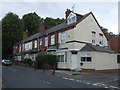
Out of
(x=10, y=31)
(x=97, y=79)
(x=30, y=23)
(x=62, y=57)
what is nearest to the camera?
(x=97, y=79)

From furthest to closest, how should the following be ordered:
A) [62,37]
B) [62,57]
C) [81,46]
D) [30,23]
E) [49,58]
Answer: [30,23]
[62,37]
[62,57]
[49,58]
[81,46]

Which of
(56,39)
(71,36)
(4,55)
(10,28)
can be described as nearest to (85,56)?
(71,36)

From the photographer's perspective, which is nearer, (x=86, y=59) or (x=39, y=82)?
(x=39, y=82)

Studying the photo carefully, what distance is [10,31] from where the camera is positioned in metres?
58.0

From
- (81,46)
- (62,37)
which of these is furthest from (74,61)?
(62,37)

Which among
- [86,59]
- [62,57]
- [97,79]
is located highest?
[62,57]

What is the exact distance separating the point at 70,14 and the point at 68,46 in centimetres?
565

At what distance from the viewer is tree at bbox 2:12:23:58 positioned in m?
57.5

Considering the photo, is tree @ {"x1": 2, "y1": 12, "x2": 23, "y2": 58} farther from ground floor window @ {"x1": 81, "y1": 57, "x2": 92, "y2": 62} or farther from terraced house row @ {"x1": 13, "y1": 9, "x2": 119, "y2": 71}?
ground floor window @ {"x1": 81, "y1": 57, "x2": 92, "y2": 62}

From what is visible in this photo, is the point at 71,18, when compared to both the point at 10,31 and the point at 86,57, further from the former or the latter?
the point at 10,31

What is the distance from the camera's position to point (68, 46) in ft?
94.8

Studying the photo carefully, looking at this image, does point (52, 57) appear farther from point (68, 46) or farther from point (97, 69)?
point (97, 69)

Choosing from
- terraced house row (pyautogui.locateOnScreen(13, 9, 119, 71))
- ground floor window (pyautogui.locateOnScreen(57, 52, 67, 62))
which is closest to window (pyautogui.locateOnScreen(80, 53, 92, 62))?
terraced house row (pyautogui.locateOnScreen(13, 9, 119, 71))

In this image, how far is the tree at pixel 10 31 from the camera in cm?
5750
